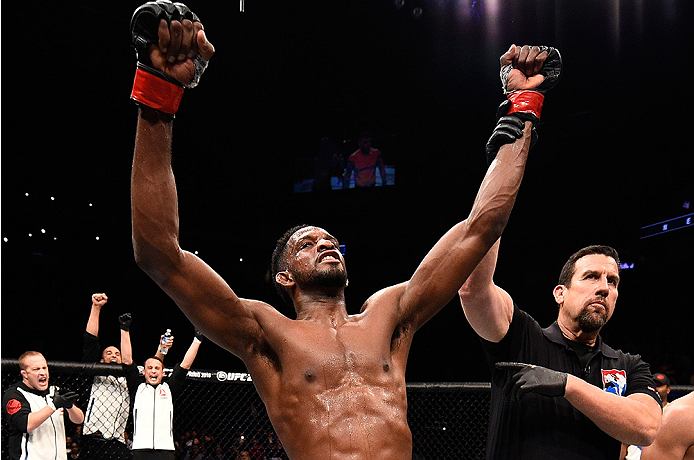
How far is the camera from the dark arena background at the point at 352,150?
309 inches

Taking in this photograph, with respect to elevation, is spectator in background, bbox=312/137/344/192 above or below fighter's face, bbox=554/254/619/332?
above

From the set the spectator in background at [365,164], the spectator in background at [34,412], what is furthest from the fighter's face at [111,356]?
the spectator in background at [365,164]

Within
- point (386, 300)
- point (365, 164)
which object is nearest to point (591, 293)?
point (386, 300)

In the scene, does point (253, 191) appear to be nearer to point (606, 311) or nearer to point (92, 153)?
point (92, 153)

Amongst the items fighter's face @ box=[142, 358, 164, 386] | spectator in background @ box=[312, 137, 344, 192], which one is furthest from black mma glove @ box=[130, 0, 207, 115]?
spectator in background @ box=[312, 137, 344, 192]

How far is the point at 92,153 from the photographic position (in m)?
9.93

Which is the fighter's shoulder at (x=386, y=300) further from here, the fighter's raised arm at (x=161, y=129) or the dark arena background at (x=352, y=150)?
the dark arena background at (x=352, y=150)

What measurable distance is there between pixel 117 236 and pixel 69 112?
2.16 meters

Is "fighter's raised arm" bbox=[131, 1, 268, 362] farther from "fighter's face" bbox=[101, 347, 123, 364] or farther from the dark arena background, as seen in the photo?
the dark arena background

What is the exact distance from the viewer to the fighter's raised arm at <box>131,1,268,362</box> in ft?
4.43

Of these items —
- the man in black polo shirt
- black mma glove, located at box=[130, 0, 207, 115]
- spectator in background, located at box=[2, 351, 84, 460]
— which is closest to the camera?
black mma glove, located at box=[130, 0, 207, 115]

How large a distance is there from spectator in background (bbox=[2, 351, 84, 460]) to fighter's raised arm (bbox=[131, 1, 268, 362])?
294cm

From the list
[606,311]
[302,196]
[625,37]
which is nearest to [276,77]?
[302,196]

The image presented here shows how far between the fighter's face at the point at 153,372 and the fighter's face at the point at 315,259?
3.10 meters
